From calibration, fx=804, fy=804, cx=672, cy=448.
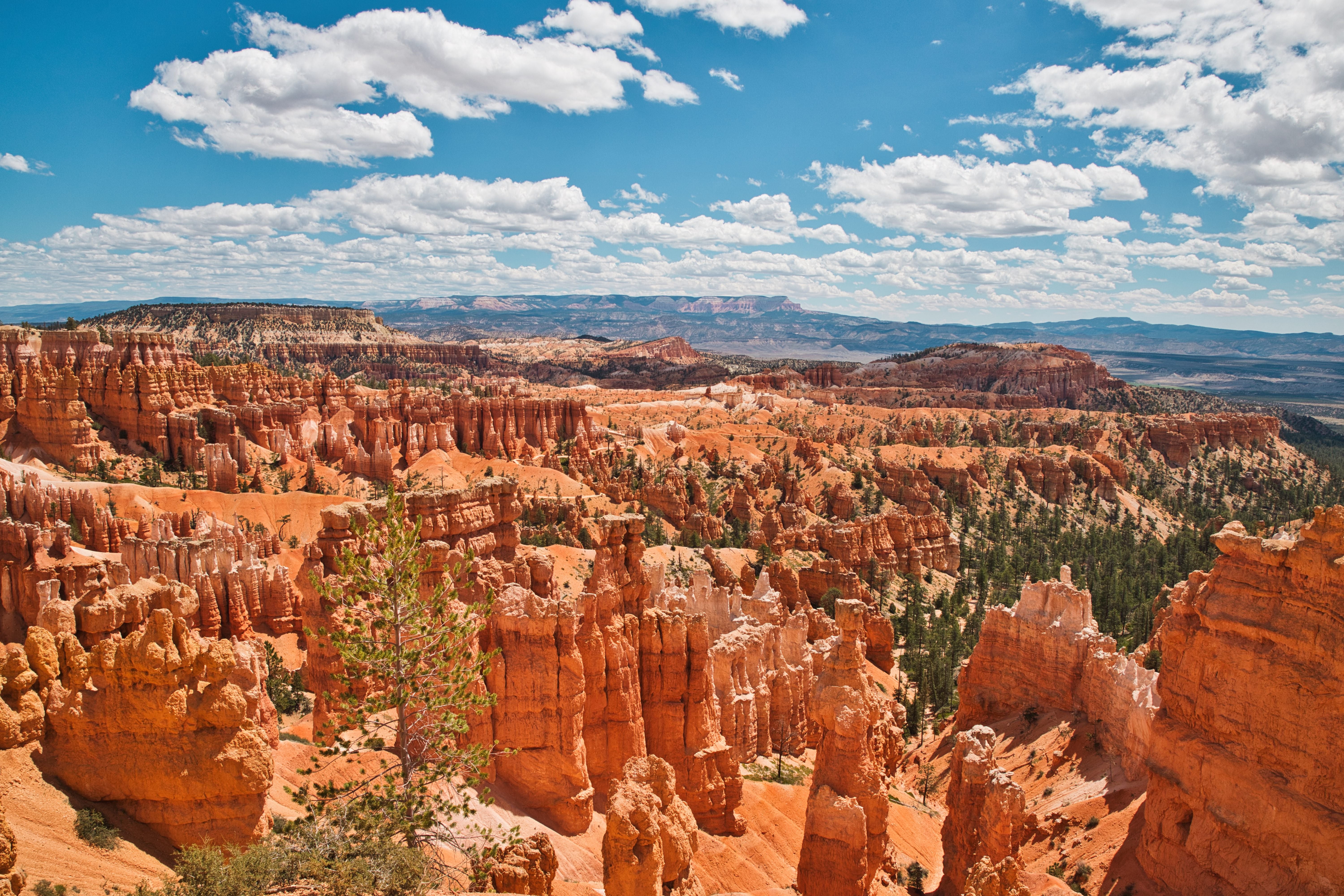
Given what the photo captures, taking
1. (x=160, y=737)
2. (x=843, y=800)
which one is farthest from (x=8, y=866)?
(x=843, y=800)

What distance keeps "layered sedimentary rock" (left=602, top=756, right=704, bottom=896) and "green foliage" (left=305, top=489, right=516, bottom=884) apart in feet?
6.89

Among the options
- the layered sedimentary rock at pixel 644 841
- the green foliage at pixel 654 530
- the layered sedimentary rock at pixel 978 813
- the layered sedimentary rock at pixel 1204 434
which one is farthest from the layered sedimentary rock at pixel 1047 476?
the layered sedimentary rock at pixel 644 841

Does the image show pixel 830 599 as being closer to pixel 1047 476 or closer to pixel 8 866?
pixel 8 866

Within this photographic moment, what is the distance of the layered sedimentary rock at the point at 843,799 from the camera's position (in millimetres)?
16656

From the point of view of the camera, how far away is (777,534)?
193ft

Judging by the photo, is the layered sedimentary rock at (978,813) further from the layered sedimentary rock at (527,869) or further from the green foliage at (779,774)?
the layered sedimentary rock at (527,869)

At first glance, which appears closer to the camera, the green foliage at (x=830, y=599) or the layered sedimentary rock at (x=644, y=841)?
the layered sedimentary rock at (x=644, y=841)

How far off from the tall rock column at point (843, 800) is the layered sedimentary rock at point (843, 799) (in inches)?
0.6

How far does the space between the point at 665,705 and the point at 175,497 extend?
42599mm

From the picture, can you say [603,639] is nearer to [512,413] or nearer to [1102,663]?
[1102,663]

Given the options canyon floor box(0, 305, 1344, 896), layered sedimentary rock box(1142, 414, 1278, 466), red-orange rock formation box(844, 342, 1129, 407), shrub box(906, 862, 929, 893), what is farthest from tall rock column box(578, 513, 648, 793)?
red-orange rock formation box(844, 342, 1129, 407)

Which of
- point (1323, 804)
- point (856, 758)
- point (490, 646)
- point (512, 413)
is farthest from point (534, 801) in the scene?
point (512, 413)

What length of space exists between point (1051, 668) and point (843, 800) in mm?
16822

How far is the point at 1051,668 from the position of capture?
2986 centimetres
